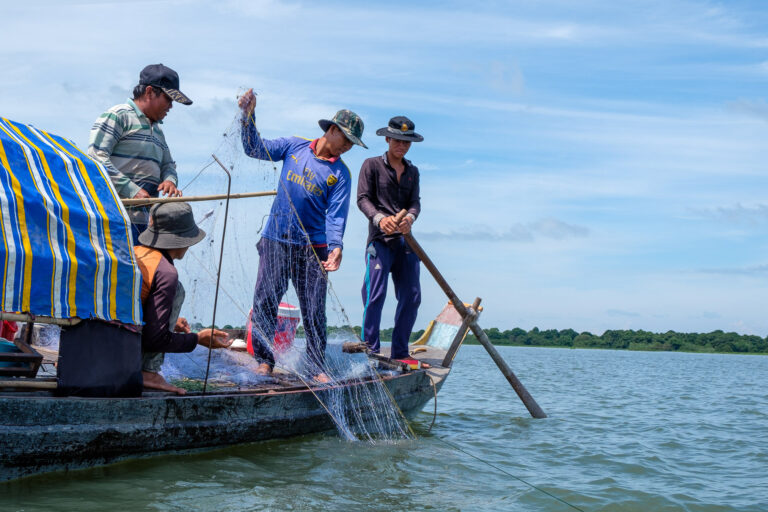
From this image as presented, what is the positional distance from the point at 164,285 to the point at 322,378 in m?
1.90

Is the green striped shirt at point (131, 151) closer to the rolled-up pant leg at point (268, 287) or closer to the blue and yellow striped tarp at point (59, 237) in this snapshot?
the blue and yellow striped tarp at point (59, 237)

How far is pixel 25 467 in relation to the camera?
13.0ft

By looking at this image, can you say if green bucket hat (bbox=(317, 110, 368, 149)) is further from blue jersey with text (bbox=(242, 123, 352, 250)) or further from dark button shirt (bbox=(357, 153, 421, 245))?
dark button shirt (bbox=(357, 153, 421, 245))

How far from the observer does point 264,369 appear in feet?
20.3

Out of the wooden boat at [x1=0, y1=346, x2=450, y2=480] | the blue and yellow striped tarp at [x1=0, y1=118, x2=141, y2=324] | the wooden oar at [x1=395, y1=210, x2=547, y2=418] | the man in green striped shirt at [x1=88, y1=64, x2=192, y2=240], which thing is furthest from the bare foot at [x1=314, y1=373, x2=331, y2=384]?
the blue and yellow striped tarp at [x1=0, y1=118, x2=141, y2=324]

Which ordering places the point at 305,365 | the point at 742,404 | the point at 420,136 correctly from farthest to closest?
the point at 742,404, the point at 420,136, the point at 305,365

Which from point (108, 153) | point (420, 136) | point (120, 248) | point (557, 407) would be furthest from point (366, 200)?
point (557, 407)

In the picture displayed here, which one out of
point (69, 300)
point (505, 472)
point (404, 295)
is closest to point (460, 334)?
point (404, 295)

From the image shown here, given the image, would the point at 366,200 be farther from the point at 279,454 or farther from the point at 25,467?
the point at 25,467

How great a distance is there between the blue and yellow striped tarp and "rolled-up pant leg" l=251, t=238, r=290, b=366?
1.75 metres

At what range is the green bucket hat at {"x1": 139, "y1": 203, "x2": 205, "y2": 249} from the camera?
4586 mm

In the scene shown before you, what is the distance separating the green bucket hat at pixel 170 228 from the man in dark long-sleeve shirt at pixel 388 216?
258 cm

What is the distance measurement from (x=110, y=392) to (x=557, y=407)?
8106 mm

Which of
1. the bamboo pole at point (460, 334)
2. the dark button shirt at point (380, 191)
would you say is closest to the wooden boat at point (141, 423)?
the dark button shirt at point (380, 191)
